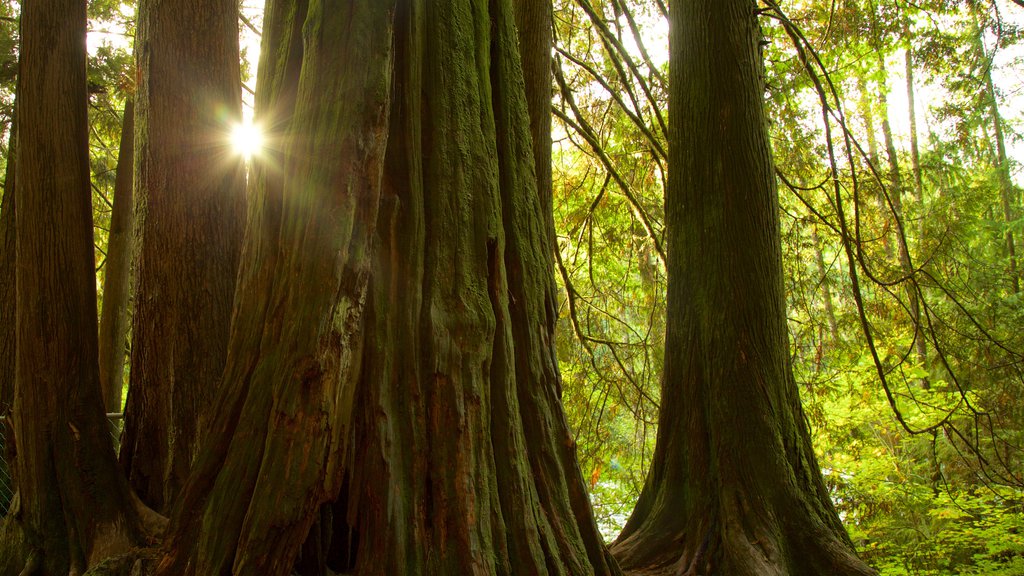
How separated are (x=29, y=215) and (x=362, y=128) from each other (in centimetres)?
204

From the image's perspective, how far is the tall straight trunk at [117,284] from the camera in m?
7.19

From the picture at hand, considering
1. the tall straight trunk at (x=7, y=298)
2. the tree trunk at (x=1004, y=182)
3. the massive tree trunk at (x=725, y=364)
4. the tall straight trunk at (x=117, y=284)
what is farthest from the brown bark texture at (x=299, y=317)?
the tree trunk at (x=1004, y=182)

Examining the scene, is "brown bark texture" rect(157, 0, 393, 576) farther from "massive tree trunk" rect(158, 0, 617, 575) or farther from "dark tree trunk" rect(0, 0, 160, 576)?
"dark tree trunk" rect(0, 0, 160, 576)

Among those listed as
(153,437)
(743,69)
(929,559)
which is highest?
(743,69)

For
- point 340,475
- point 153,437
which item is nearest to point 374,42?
point 340,475

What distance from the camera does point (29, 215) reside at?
327 cm

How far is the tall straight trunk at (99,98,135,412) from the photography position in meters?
7.19

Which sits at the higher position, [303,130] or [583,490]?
[303,130]

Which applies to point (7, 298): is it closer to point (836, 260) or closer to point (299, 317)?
point (299, 317)

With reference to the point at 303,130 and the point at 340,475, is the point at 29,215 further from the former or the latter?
the point at 340,475

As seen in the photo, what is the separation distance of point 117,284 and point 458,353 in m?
6.28

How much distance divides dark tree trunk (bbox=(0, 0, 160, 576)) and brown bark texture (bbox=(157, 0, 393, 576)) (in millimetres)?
1238

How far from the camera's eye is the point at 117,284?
7.23 meters

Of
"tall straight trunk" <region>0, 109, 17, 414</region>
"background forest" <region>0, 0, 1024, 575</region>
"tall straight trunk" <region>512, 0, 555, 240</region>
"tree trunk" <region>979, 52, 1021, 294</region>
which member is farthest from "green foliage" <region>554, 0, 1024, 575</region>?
"tree trunk" <region>979, 52, 1021, 294</region>
